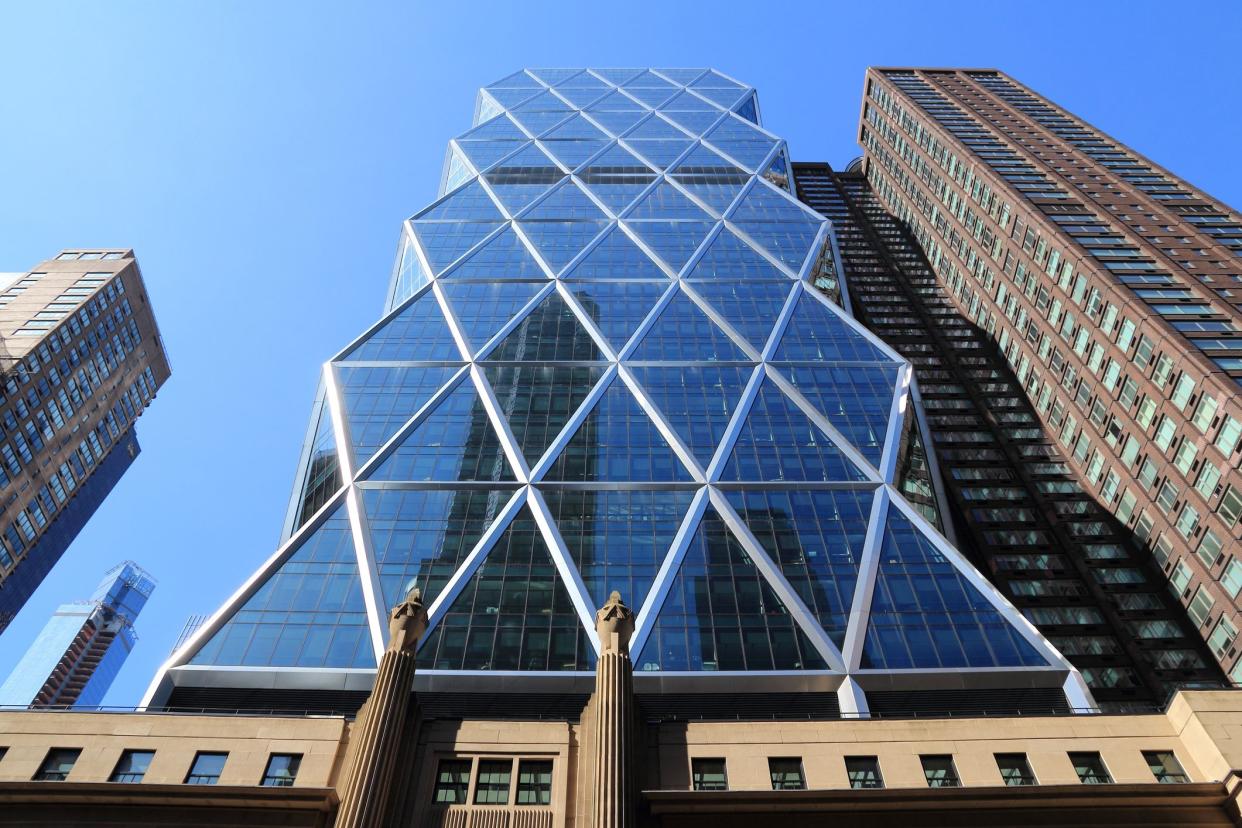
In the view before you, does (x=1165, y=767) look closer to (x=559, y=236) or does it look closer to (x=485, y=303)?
(x=485, y=303)

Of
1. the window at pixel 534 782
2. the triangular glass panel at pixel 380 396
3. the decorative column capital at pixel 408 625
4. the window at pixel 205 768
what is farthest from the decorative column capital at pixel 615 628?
the triangular glass panel at pixel 380 396

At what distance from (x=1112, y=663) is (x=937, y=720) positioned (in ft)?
97.6

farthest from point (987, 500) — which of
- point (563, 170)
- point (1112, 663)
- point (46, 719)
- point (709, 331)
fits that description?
point (46, 719)

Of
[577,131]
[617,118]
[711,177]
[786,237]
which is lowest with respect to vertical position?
[786,237]

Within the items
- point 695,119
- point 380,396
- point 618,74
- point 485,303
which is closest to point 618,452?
point 380,396

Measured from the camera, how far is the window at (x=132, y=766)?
95.7 feet

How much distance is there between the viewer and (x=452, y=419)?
58562 mm

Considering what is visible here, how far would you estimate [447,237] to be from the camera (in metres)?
82.2

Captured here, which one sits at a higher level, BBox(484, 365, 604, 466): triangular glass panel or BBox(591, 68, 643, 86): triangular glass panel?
BBox(591, 68, 643, 86): triangular glass panel

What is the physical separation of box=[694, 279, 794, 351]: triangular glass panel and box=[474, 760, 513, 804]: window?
1660 inches

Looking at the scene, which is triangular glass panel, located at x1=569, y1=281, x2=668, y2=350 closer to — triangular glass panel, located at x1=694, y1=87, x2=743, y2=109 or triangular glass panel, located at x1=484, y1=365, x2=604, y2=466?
triangular glass panel, located at x1=484, y1=365, x2=604, y2=466

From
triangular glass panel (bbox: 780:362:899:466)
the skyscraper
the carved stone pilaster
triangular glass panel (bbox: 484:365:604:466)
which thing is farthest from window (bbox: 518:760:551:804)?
the skyscraper

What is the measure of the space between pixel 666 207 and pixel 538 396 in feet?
109

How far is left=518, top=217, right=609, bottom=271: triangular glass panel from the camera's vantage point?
77.8 meters
